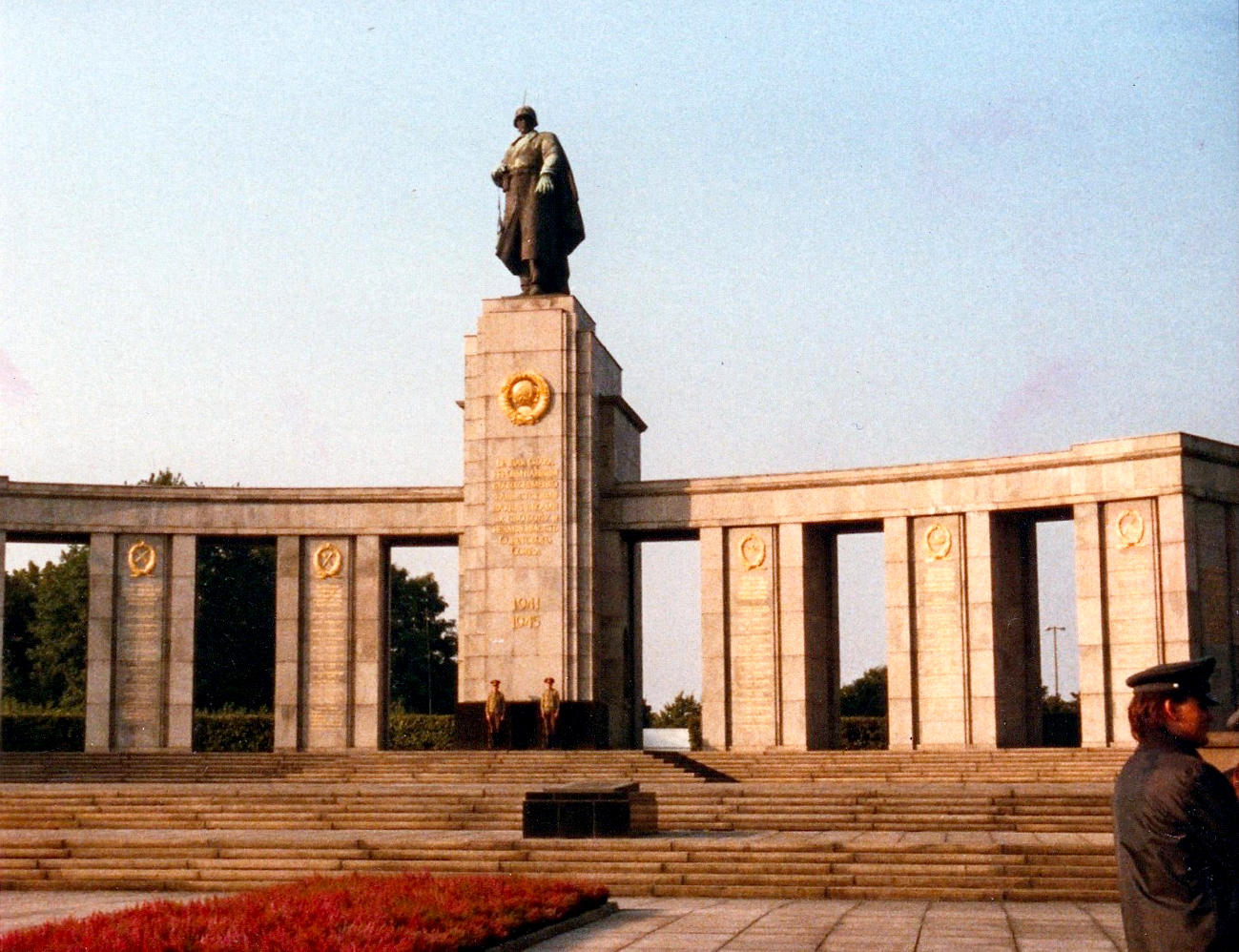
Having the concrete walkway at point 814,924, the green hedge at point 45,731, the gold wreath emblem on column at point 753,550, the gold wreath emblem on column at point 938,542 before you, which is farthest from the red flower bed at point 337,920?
the green hedge at point 45,731

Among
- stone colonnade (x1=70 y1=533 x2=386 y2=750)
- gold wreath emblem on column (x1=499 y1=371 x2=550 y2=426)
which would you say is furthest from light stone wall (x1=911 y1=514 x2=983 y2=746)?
stone colonnade (x1=70 y1=533 x2=386 y2=750)

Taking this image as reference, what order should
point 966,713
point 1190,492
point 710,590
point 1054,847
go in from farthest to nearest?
point 710,590 < point 966,713 < point 1190,492 < point 1054,847

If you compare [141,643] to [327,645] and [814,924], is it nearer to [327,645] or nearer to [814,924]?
[327,645]

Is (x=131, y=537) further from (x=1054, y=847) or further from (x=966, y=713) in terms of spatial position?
(x=1054, y=847)

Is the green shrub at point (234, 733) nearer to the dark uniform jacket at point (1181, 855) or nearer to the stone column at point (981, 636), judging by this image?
the stone column at point (981, 636)

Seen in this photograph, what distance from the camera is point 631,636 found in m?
42.1

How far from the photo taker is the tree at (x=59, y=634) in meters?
66.9

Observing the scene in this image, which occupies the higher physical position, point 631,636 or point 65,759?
point 631,636

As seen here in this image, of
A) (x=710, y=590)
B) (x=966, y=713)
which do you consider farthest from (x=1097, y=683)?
(x=710, y=590)

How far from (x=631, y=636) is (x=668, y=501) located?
379 centimetres

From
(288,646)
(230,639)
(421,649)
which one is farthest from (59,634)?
(288,646)

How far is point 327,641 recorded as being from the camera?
40969mm

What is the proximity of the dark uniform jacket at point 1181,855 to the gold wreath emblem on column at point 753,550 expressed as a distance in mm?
32655

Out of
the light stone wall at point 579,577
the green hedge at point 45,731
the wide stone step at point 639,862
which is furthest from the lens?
the green hedge at point 45,731
